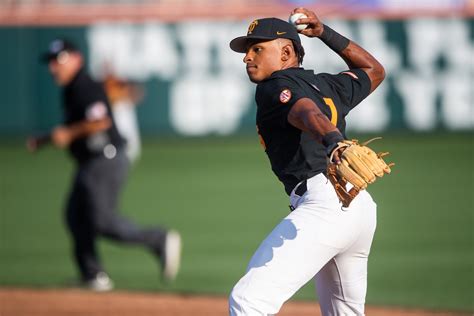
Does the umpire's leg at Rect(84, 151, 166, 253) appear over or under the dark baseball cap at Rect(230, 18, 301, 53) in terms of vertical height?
under

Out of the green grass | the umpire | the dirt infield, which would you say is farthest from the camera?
the green grass

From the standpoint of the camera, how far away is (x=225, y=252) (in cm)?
1103

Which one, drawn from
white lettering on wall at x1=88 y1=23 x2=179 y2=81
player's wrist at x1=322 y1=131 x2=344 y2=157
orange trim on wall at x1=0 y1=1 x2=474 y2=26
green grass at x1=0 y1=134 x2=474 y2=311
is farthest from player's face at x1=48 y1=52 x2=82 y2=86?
orange trim on wall at x1=0 y1=1 x2=474 y2=26

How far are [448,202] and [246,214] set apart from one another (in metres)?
2.89

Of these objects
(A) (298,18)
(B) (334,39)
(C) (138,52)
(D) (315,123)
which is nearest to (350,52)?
(B) (334,39)

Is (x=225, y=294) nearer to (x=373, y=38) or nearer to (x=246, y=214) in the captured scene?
(x=246, y=214)

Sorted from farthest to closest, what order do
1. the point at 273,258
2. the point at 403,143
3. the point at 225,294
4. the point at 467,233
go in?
the point at 403,143
the point at 467,233
the point at 225,294
the point at 273,258

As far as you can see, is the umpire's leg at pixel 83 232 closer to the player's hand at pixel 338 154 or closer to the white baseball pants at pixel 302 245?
the white baseball pants at pixel 302 245

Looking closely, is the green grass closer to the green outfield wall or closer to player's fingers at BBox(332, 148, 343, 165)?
the green outfield wall

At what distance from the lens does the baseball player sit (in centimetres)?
465

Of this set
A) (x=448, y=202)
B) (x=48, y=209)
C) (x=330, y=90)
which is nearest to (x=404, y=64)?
(x=448, y=202)

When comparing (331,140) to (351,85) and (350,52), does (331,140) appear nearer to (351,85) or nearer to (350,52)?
(351,85)

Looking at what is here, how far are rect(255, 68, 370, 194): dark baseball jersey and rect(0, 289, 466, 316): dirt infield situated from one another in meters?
3.34

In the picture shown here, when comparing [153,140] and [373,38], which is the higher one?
[373,38]
